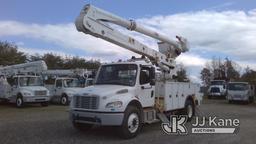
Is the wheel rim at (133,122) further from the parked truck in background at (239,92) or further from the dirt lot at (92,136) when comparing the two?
the parked truck in background at (239,92)

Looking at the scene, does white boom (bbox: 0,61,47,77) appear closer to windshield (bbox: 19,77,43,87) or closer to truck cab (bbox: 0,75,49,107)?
truck cab (bbox: 0,75,49,107)

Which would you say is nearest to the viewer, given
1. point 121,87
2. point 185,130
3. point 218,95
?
point 121,87

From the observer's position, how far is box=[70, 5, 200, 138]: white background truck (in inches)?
487

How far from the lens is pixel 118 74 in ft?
45.5

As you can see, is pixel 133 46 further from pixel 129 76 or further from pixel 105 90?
pixel 105 90

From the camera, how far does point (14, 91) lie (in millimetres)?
27750

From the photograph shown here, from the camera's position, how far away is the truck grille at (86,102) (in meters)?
12.4

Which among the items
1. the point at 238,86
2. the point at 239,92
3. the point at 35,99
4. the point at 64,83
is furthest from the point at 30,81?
the point at 238,86

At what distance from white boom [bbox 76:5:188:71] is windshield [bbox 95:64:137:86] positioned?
1.03m

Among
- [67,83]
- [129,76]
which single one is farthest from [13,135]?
[67,83]

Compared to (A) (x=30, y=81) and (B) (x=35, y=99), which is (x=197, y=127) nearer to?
(B) (x=35, y=99)

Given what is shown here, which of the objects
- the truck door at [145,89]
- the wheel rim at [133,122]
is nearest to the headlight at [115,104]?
the wheel rim at [133,122]

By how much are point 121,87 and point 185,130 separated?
310 centimetres

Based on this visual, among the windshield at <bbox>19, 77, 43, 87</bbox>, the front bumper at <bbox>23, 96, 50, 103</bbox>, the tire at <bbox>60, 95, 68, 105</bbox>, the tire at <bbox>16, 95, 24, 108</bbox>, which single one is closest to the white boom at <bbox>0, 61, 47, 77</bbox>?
the windshield at <bbox>19, 77, 43, 87</bbox>
